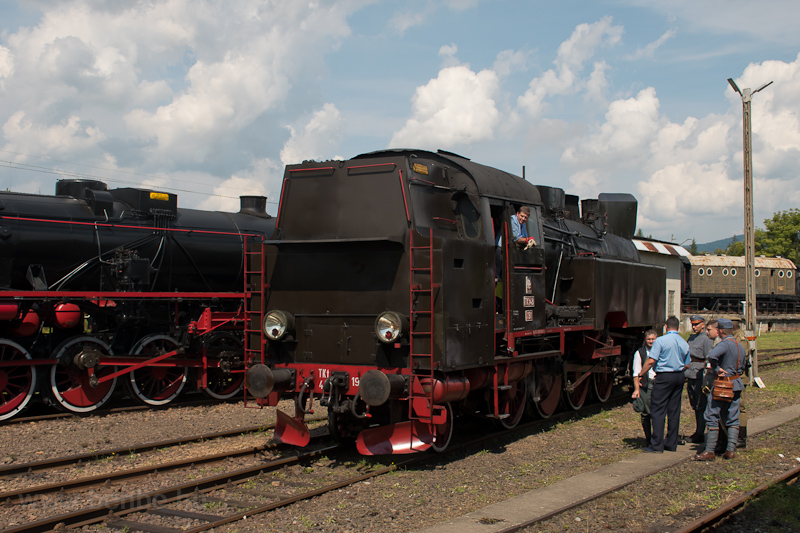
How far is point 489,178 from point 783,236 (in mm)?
64325

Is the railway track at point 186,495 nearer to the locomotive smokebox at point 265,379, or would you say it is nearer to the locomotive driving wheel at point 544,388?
the locomotive smokebox at point 265,379

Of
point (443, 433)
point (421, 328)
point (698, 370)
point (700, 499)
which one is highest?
point (421, 328)

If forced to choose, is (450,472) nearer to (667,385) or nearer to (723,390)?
(667,385)

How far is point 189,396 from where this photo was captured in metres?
→ 13.2

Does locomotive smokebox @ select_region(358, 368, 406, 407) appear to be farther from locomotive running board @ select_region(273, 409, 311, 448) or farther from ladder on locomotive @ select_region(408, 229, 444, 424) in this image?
locomotive running board @ select_region(273, 409, 311, 448)

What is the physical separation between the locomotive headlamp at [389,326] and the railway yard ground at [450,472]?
1.48m

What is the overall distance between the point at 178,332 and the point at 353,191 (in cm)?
552

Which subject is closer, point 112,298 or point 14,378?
point 14,378

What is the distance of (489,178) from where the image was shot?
8586 millimetres

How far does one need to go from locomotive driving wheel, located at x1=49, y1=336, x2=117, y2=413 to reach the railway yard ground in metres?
0.48

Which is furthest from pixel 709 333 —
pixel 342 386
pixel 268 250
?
pixel 268 250

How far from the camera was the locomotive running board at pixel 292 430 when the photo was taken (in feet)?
25.5

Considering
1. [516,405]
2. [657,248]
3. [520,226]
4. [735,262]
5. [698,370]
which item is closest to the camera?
[520,226]

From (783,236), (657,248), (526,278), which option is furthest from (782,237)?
(526,278)
